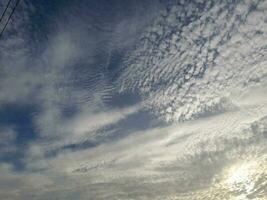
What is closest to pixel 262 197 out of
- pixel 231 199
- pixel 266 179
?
pixel 231 199

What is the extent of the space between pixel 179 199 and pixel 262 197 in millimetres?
12751

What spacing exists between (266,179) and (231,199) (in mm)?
9570

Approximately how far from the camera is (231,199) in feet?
155

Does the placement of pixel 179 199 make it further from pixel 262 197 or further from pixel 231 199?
pixel 262 197

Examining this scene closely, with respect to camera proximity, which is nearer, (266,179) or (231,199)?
(266,179)

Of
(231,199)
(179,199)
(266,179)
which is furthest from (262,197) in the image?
(179,199)

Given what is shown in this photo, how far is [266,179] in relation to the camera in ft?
130

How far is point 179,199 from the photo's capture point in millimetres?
47969

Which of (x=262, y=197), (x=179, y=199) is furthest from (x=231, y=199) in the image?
(x=179, y=199)

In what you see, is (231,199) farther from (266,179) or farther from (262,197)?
(266,179)

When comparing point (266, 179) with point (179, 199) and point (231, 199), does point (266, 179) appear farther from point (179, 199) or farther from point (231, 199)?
point (179, 199)

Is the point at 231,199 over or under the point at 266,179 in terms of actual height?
under

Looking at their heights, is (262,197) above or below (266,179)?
below
